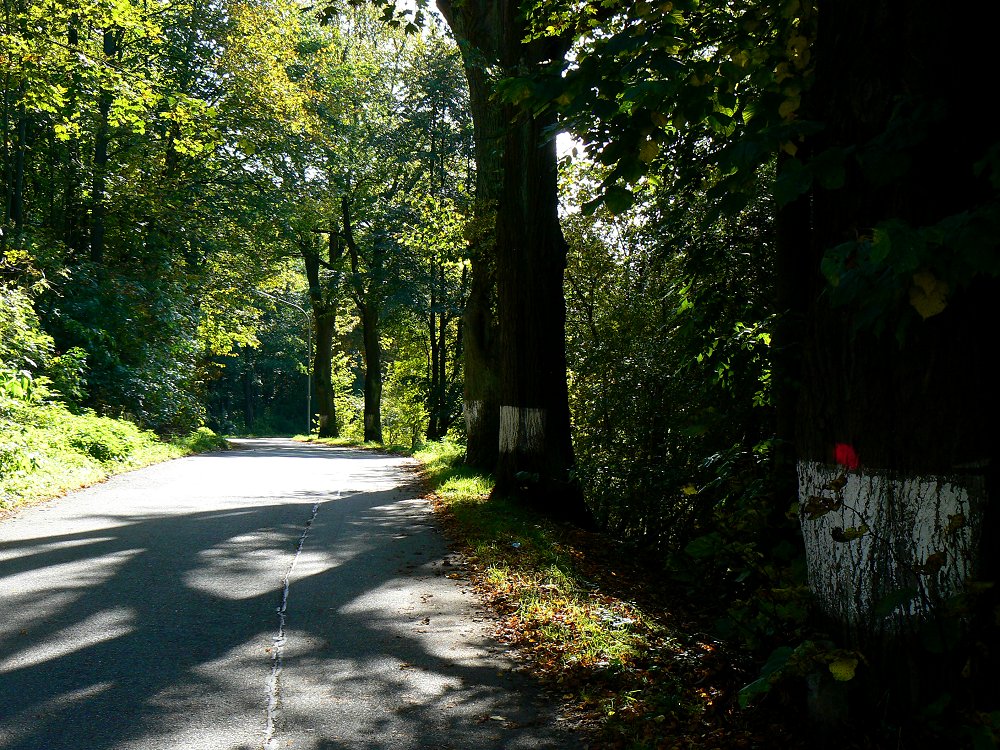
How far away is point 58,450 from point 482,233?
8.44 meters

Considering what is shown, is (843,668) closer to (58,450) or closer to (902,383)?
(902,383)

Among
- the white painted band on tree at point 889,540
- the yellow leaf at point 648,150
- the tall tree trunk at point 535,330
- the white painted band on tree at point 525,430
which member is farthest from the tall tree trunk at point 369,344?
the white painted band on tree at point 889,540

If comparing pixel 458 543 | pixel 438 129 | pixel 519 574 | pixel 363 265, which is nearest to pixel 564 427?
pixel 458 543

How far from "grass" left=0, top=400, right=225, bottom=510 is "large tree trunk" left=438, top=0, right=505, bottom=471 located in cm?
705

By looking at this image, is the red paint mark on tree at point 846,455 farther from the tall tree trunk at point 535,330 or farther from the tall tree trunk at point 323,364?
the tall tree trunk at point 323,364

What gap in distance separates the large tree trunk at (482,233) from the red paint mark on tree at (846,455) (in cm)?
921

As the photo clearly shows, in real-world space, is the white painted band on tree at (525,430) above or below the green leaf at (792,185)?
below

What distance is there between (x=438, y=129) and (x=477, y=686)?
27.4m

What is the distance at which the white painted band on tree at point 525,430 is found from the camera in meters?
12.1

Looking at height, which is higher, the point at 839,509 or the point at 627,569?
the point at 839,509

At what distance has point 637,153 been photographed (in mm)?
4266

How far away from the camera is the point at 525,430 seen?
39.8ft

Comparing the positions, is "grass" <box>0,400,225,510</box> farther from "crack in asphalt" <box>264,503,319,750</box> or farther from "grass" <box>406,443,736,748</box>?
"grass" <box>406,443,736,748</box>

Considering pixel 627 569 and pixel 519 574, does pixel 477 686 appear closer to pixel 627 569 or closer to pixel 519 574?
pixel 519 574
